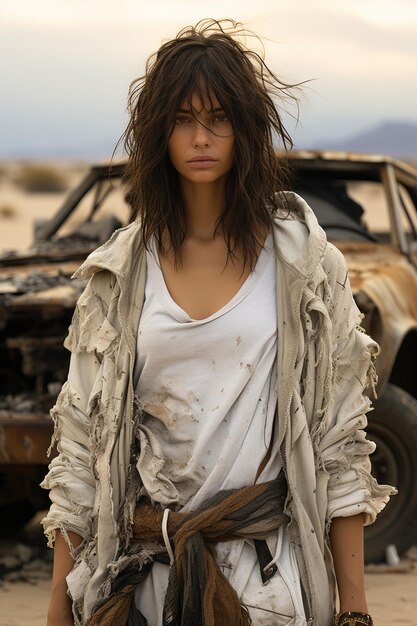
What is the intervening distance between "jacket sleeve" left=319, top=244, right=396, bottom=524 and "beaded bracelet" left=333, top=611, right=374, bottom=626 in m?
0.19

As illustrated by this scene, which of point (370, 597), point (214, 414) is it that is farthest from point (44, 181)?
point (214, 414)

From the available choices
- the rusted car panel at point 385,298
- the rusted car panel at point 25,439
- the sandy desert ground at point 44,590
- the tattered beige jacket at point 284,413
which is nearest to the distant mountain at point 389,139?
the rusted car panel at point 385,298

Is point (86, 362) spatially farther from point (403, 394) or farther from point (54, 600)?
point (403, 394)

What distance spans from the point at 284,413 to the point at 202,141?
0.55m

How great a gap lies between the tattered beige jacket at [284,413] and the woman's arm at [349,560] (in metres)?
0.02

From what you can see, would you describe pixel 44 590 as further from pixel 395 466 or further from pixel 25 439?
pixel 395 466

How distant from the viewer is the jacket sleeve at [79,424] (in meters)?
2.70

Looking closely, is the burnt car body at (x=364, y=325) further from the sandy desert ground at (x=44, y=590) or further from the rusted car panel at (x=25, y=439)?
the sandy desert ground at (x=44, y=590)

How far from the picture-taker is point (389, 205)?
22.5ft

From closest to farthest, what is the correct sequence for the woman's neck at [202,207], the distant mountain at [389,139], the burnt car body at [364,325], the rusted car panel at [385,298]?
1. the woman's neck at [202,207]
2. the burnt car body at [364,325]
3. the rusted car panel at [385,298]
4. the distant mountain at [389,139]

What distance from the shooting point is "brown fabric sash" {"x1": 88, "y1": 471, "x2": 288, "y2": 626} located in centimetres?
253

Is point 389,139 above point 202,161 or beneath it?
beneath

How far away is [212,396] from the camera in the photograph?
2604 millimetres

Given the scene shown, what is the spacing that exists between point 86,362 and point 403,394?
3.35m
